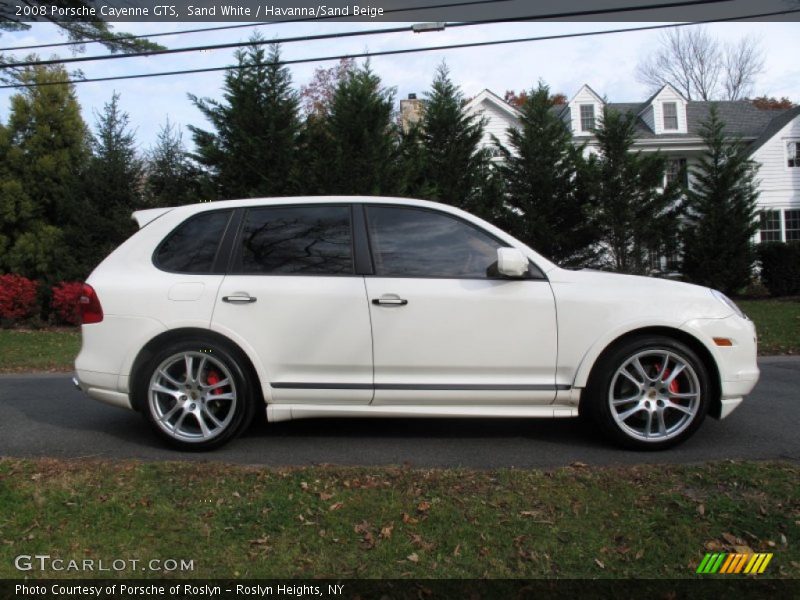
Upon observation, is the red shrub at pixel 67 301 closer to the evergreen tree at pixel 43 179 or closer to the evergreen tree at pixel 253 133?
the evergreen tree at pixel 43 179

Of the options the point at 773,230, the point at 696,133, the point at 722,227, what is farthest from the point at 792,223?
the point at 722,227

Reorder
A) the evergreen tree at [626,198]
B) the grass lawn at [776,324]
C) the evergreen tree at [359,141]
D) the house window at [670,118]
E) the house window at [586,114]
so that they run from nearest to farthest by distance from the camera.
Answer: the grass lawn at [776,324] → the evergreen tree at [359,141] → the evergreen tree at [626,198] → the house window at [670,118] → the house window at [586,114]

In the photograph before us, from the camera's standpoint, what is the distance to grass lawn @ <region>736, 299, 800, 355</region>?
919cm

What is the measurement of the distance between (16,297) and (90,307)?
1088 cm

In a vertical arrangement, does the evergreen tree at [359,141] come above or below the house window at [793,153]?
below

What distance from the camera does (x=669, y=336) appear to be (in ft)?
14.2

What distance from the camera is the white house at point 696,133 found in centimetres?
2712

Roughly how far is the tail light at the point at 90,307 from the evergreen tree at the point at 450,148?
983cm

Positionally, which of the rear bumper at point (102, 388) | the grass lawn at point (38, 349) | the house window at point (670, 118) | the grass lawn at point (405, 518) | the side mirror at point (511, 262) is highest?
the house window at point (670, 118)

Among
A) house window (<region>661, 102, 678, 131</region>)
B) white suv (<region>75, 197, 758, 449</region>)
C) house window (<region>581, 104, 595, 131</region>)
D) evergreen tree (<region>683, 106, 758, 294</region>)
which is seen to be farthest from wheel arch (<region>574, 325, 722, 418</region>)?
house window (<region>661, 102, 678, 131</region>)

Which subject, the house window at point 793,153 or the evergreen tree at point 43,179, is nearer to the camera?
the evergreen tree at point 43,179

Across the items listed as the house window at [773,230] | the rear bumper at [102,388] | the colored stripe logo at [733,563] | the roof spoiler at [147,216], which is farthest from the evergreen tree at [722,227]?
the rear bumper at [102,388]
